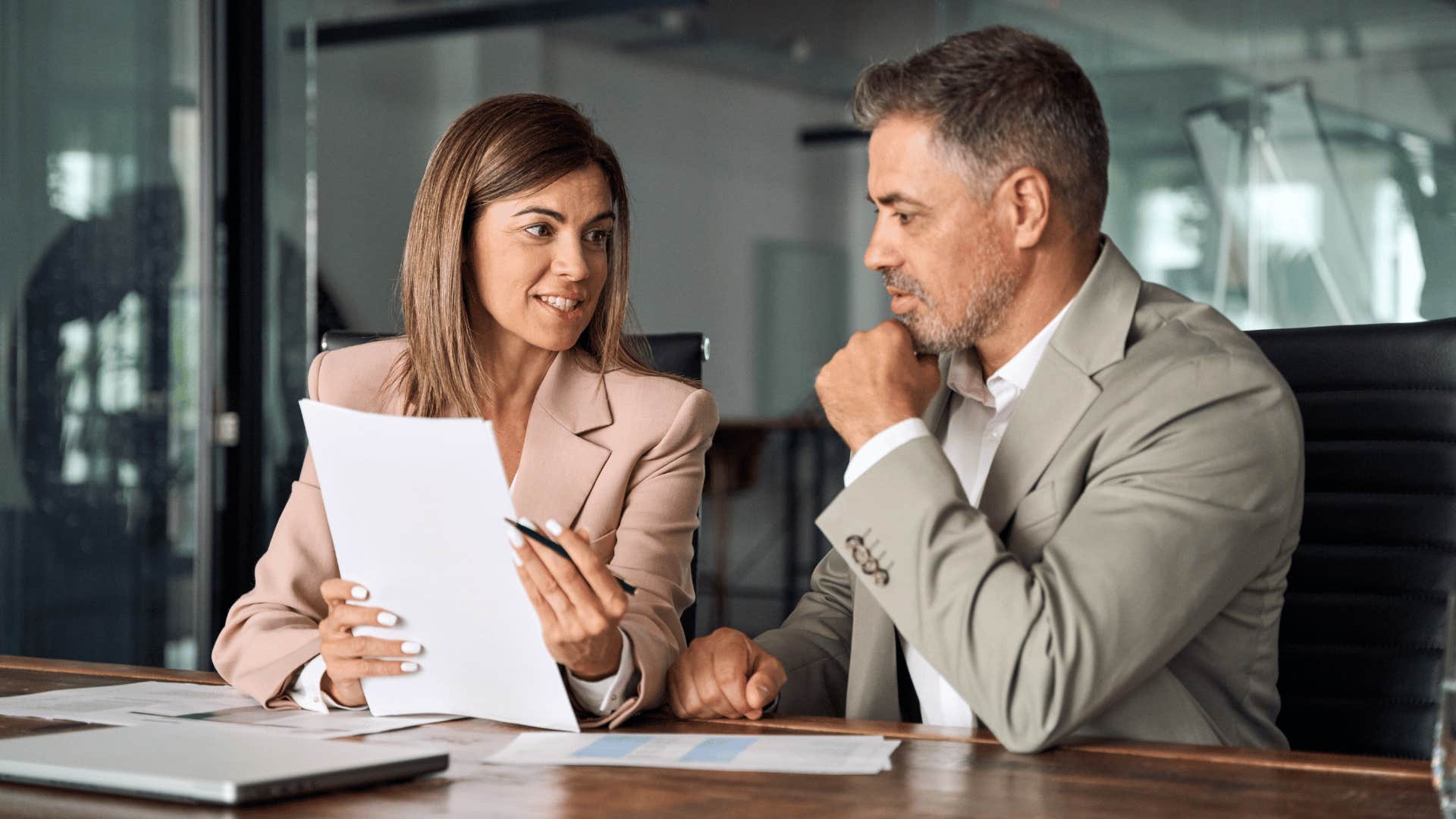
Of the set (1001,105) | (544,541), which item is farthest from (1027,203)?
(544,541)

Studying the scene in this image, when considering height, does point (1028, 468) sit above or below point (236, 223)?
below

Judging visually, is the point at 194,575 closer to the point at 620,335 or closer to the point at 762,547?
the point at 620,335

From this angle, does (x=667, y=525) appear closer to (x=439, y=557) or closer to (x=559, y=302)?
(x=559, y=302)

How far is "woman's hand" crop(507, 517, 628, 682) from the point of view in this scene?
112 centimetres

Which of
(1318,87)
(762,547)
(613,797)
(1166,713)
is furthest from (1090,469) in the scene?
(762,547)

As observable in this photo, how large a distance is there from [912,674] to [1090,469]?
314 mm

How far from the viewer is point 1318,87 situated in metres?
3.72

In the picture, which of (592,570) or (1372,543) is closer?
(592,570)

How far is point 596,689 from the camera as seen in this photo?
4.07ft

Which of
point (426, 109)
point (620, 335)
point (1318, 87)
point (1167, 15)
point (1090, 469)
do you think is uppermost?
point (426, 109)

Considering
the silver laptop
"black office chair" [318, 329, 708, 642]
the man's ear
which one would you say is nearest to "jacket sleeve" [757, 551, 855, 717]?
"black office chair" [318, 329, 708, 642]

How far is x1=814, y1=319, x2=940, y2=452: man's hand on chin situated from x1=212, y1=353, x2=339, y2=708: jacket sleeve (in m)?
0.54

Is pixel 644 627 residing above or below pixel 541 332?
below

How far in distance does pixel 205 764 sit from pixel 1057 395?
784 millimetres
